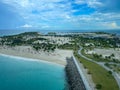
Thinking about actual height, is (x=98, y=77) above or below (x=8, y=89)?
above

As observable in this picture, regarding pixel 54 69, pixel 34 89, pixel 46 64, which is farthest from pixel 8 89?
pixel 46 64

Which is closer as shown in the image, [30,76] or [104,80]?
[104,80]

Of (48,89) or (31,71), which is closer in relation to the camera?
(48,89)

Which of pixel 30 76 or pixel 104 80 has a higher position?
pixel 104 80

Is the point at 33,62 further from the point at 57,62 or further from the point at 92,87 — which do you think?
the point at 92,87

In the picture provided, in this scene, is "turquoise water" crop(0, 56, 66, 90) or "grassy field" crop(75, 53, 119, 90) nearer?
"grassy field" crop(75, 53, 119, 90)

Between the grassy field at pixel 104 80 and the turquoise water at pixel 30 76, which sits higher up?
the grassy field at pixel 104 80

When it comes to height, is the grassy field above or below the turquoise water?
above

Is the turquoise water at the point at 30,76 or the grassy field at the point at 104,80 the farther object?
the turquoise water at the point at 30,76
